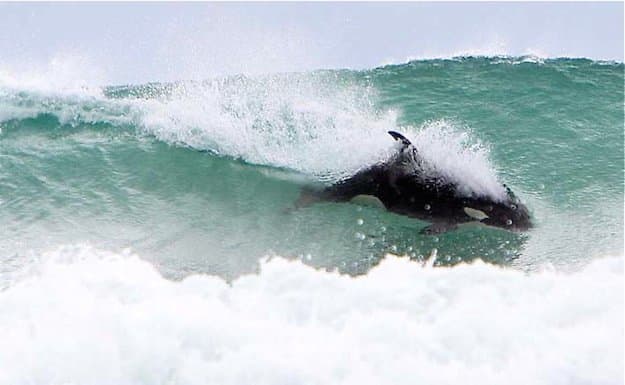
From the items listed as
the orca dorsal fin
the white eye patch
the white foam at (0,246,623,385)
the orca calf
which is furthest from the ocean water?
the white eye patch

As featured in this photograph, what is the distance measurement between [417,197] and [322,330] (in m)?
5.83

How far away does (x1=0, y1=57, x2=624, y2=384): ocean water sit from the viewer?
5586 millimetres

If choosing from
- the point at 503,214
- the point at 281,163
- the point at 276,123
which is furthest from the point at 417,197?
the point at 276,123

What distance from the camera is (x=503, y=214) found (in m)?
11.0

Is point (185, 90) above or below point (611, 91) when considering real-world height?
below

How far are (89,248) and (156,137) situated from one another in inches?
180


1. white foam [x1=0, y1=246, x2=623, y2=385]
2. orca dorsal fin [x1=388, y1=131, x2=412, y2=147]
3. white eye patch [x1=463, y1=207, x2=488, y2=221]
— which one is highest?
orca dorsal fin [x1=388, y1=131, x2=412, y2=147]

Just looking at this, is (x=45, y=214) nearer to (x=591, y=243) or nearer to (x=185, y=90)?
(x=185, y=90)

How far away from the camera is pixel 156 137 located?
13.9 m

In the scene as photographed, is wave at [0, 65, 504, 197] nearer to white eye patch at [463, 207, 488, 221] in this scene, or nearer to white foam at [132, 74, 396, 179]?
white foam at [132, 74, 396, 179]

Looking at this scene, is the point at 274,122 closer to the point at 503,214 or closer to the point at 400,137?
the point at 400,137

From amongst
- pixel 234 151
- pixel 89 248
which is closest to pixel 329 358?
pixel 89 248

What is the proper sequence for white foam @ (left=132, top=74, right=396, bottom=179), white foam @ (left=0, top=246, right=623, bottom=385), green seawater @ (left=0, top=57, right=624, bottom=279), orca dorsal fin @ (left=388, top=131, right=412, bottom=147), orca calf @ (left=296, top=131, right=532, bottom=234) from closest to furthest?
1. white foam @ (left=0, top=246, right=623, bottom=385)
2. green seawater @ (left=0, top=57, right=624, bottom=279)
3. orca calf @ (left=296, top=131, right=532, bottom=234)
4. orca dorsal fin @ (left=388, top=131, right=412, bottom=147)
5. white foam @ (left=132, top=74, right=396, bottom=179)

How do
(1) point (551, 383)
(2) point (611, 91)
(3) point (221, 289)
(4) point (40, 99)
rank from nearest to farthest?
(1) point (551, 383), (3) point (221, 289), (4) point (40, 99), (2) point (611, 91)
